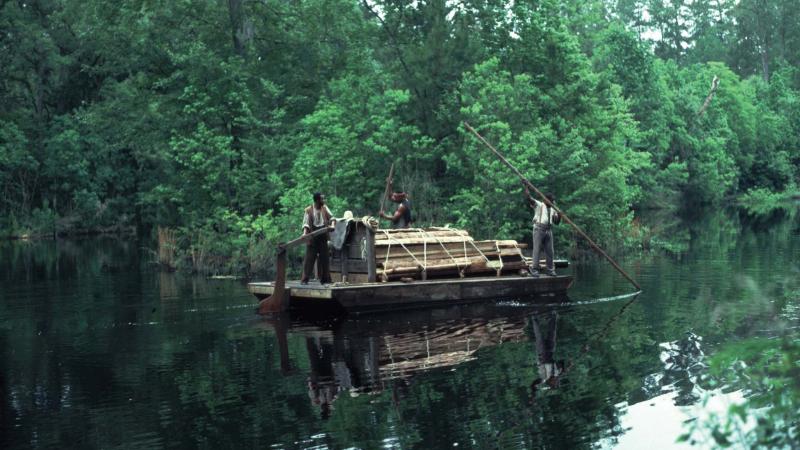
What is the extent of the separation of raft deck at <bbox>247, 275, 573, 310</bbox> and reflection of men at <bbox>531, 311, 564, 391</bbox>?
2240mm

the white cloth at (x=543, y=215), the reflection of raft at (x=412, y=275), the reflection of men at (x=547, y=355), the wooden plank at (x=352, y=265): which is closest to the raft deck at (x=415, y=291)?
the reflection of raft at (x=412, y=275)

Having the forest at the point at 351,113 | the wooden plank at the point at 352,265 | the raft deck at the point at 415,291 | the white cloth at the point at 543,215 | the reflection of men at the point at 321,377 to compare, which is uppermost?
the forest at the point at 351,113

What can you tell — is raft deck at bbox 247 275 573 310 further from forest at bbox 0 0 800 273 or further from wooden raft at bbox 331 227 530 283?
forest at bbox 0 0 800 273

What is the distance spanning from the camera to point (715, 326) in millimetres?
17016

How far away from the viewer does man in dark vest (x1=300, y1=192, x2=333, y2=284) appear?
63.7 ft

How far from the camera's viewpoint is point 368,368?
14336 mm

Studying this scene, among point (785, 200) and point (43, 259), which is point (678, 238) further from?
point (785, 200)

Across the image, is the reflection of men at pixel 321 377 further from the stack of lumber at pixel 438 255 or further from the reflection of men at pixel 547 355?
the stack of lumber at pixel 438 255

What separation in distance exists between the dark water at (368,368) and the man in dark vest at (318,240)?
101cm

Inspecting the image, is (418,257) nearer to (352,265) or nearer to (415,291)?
(415,291)

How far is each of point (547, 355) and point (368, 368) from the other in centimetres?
260

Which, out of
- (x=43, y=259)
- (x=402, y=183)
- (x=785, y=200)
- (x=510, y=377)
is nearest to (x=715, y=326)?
(x=510, y=377)

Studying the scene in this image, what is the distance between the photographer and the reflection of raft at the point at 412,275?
63.5 ft

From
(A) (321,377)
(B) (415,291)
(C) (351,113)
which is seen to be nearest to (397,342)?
(A) (321,377)
